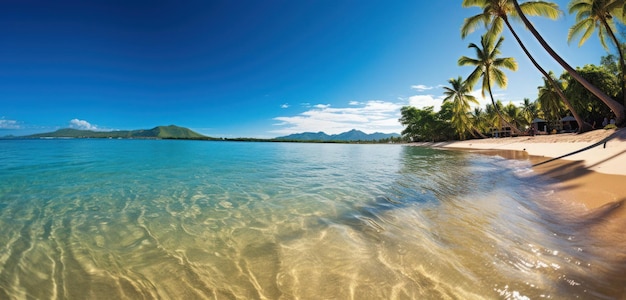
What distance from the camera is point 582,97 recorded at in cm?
2841

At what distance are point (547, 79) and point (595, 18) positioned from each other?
9.10 m

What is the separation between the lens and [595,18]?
1858cm

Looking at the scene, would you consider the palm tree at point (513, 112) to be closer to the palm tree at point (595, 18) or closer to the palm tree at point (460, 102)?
the palm tree at point (460, 102)

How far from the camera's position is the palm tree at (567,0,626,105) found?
17.0 metres

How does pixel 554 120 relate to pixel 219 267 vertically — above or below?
above

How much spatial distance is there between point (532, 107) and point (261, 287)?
75466mm

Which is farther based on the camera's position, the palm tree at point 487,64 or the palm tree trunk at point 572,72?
the palm tree at point 487,64

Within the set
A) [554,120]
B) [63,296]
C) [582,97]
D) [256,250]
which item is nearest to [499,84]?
[582,97]

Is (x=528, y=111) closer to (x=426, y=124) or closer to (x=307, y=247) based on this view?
(x=426, y=124)

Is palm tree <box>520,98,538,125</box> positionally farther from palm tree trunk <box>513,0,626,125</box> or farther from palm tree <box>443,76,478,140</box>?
palm tree trunk <box>513,0,626,125</box>

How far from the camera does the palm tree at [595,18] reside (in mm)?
17000

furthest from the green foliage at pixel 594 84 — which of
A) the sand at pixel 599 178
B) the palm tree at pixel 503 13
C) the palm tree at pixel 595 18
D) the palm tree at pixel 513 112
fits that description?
the sand at pixel 599 178

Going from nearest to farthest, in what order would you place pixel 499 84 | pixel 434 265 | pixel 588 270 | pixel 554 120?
1. pixel 588 270
2. pixel 434 265
3. pixel 499 84
4. pixel 554 120

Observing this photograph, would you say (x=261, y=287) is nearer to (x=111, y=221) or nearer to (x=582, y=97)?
(x=111, y=221)
